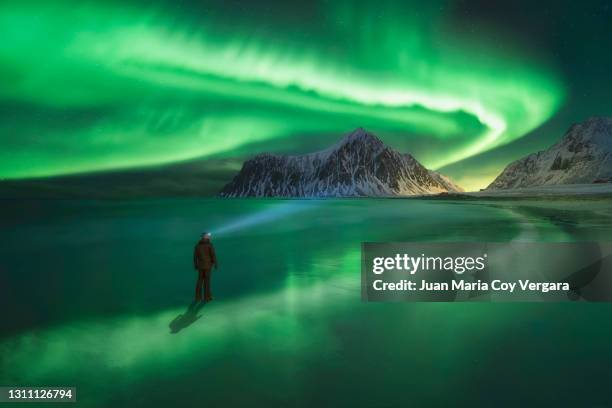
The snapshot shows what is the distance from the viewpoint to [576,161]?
466 ft

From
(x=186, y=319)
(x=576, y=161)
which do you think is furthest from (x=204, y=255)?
(x=576, y=161)

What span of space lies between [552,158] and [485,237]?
189009 millimetres

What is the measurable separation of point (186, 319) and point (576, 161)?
178m

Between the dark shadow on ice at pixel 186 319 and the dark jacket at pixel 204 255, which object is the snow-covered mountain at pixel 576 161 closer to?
the dark jacket at pixel 204 255

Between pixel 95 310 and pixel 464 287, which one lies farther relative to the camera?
pixel 464 287

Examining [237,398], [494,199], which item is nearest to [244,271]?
[237,398]

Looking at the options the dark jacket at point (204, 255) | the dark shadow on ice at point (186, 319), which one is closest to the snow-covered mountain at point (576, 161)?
the dark jacket at point (204, 255)

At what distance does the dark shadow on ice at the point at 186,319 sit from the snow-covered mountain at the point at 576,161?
11206cm

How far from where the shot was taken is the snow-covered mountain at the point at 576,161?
118863 mm

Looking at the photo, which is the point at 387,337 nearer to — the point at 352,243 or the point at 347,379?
the point at 347,379

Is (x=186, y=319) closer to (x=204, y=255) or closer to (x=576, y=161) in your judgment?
(x=204, y=255)

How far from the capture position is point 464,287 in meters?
11.7

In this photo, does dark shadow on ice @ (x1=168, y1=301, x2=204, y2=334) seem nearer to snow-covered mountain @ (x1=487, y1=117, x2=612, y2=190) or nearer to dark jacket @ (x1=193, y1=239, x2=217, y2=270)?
dark jacket @ (x1=193, y1=239, x2=217, y2=270)

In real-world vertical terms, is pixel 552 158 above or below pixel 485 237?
above
